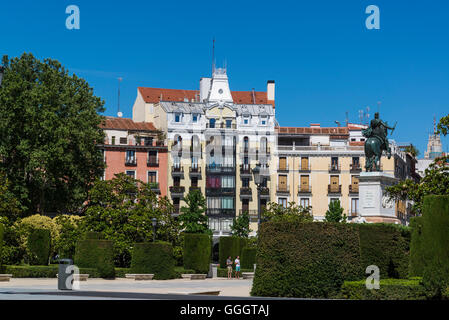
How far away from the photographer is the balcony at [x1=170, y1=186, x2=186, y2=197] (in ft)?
302

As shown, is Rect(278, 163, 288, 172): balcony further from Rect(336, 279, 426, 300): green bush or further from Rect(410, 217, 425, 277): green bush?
Rect(336, 279, 426, 300): green bush

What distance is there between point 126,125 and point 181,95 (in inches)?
482

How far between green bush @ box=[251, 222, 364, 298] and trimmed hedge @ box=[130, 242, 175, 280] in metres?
→ 20.1

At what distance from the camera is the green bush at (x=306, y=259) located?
87.9ft

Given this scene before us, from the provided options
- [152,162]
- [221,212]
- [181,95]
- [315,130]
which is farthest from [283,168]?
[181,95]

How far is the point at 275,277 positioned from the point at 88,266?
68.9 feet

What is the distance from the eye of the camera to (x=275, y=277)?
26.9 meters

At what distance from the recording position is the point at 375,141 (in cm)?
3541

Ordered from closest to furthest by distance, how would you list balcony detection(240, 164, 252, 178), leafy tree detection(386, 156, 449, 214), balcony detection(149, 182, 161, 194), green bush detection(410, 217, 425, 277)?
green bush detection(410, 217, 425, 277) → leafy tree detection(386, 156, 449, 214) → balcony detection(149, 182, 161, 194) → balcony detection(240, 164, 252, 178)

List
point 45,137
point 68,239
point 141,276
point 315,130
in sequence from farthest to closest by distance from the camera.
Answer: point 315,130 → point 45,137 → point 68,239 → point 141,276

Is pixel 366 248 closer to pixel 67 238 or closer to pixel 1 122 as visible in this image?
pixel 67 238

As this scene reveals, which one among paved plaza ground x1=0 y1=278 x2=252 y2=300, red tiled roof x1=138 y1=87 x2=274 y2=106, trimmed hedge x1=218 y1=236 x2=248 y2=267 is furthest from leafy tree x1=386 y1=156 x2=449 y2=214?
red tiled roof x1=138 y1=87 x2=274 y2=106

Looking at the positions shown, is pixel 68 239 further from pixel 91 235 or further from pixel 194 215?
pixel 194 215
